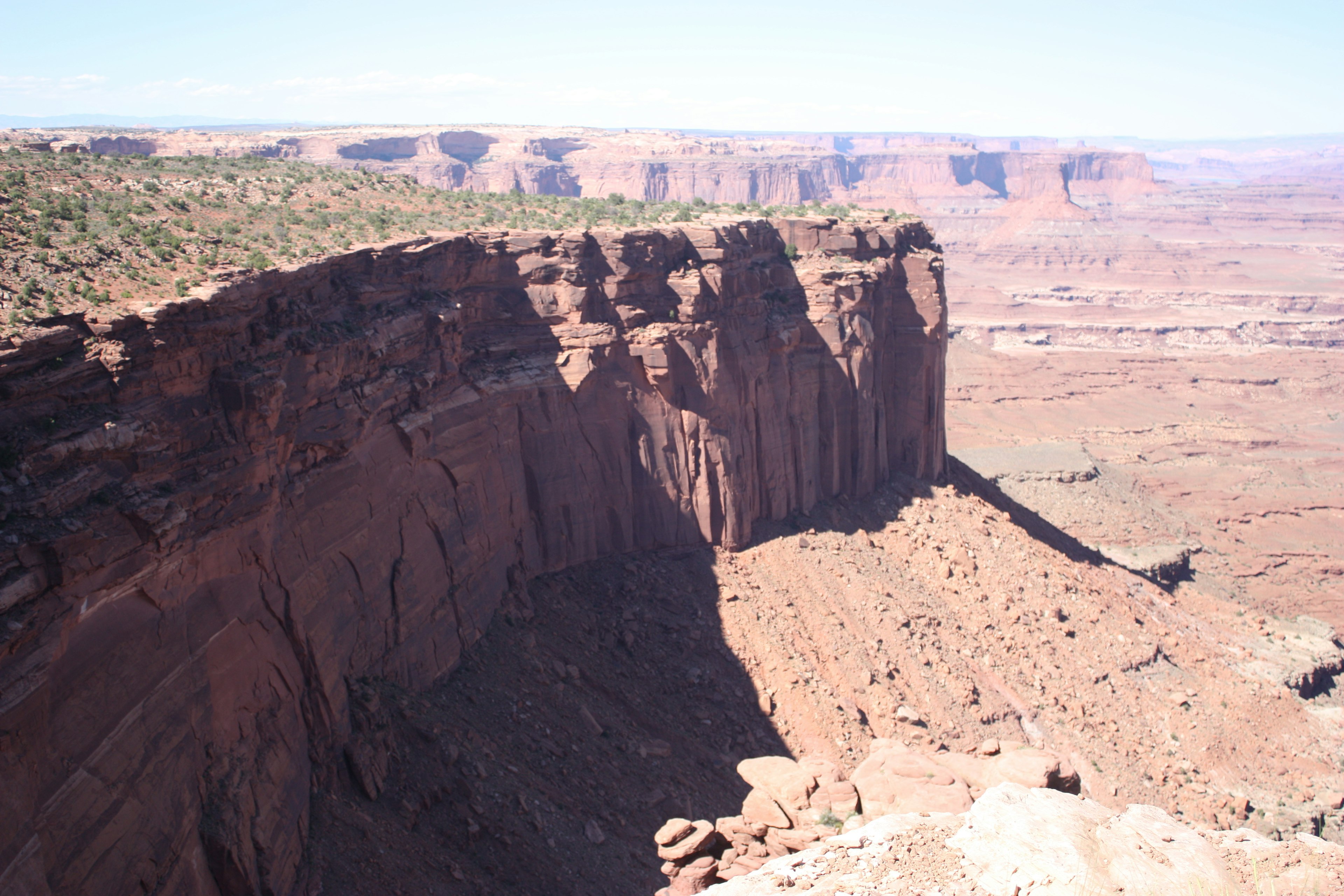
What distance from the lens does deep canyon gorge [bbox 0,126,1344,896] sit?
15.2 metres

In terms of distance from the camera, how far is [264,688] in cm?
1898

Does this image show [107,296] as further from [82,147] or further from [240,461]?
[82,147]

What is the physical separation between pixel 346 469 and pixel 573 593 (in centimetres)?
1072

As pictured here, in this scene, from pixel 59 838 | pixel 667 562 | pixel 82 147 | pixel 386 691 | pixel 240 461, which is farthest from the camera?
pixel 82 147

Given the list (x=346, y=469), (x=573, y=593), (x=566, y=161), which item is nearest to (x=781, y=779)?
(x=573, y=593)

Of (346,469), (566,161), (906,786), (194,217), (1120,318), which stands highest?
(566,161)

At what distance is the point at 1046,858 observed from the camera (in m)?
16.2

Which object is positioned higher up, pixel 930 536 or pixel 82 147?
pixel 82 147

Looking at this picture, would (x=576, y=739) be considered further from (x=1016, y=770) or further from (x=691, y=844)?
(x=1016, y=770)

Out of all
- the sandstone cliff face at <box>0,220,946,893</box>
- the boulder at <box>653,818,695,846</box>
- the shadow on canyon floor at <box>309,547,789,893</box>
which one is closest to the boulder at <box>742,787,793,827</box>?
the boulder at <box>653,818,695,846</box>

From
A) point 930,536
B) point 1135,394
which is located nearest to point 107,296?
point 930,536

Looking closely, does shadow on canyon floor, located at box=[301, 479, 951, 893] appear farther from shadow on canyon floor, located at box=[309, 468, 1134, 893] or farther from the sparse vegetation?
the sparse vegetation

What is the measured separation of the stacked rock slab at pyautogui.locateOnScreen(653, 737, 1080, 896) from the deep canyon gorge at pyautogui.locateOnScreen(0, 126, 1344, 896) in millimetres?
142

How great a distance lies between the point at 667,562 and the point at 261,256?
57.5 feet
